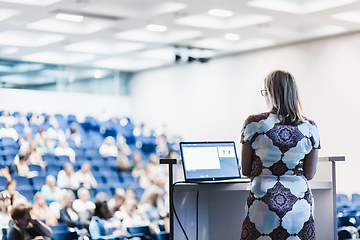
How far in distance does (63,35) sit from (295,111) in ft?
18.8

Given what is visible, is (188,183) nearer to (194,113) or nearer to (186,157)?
(186,157)

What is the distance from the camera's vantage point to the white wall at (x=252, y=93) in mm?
6836

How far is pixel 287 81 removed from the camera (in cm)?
204

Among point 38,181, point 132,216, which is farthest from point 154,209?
point 38,181

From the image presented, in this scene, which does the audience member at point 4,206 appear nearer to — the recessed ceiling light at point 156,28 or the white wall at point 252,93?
the recessed ceiling light at point 156,28

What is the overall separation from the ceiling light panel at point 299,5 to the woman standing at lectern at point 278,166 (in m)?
3.77

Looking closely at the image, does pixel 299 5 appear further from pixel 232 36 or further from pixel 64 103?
pixel 64 103

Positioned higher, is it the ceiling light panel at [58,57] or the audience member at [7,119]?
the ceiling light panel at [58,57]

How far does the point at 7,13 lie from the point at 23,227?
3.23 meters

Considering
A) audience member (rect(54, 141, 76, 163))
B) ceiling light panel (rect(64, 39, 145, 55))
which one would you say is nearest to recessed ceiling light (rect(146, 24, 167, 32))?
ceiling light panel (rect(64, 39, 145, 55))

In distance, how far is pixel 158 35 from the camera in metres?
7.54

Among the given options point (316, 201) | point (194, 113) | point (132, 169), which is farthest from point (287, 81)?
point (194, 113)

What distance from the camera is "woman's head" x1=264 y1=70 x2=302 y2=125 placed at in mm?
2027

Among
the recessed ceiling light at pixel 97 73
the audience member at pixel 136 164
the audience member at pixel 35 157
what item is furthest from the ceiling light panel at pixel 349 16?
the recessed ceiling light at pixel 97 73
